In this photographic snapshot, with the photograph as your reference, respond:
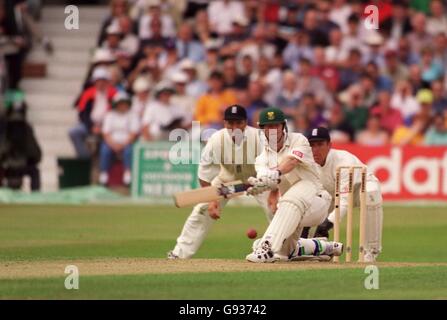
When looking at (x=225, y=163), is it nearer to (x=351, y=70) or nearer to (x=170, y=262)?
(x=170, y=262)

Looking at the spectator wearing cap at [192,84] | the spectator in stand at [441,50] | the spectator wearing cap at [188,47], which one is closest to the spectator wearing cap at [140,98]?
the spectator wearing cap at [192,84]

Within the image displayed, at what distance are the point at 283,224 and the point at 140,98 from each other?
480 inches

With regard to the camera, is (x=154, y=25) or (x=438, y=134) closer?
(x=438, y=134)

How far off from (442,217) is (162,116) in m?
5.76

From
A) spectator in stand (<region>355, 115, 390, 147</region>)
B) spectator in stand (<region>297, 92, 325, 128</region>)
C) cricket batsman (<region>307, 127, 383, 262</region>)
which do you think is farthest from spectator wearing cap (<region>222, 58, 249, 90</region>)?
cricket batsman (<region>307, 127, 383, 262</region>)

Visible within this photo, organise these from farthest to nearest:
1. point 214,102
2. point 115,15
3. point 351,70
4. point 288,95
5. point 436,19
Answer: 1. point 115,15
2. point 436,19
3. point 351,70
4. point 288,95
5. point 214,102

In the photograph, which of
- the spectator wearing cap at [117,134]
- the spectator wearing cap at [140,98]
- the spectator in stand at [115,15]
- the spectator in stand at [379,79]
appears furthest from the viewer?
the spectator in stand at [115,15]

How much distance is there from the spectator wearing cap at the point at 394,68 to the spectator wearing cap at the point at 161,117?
12.7 ft

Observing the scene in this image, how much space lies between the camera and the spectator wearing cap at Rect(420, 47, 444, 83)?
2420 cm

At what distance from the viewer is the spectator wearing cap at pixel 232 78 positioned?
79.0ft

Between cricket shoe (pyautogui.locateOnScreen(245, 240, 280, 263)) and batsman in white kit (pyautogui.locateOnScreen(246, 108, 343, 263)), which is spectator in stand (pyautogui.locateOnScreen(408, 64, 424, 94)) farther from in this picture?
cricket shoe (pyautogui.locateOnScreen(245, 240, 280, 263))

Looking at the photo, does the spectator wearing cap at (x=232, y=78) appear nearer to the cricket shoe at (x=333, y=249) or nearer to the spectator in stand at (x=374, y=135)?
the spectator in stand at (x=374, y=135)

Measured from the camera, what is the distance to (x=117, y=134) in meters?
24.0

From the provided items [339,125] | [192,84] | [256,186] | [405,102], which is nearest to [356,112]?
[339,125]
